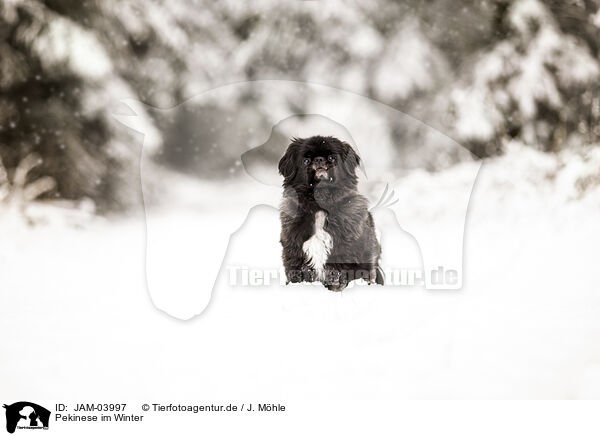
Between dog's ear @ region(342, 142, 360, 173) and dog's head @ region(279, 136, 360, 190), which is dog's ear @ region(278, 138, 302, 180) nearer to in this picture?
dog's head @ region(279, 136, 360, 190)

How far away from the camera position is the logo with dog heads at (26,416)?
205 centimetres

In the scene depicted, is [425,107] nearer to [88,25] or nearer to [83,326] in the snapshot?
[88,25]

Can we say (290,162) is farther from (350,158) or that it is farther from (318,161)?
(350,158)

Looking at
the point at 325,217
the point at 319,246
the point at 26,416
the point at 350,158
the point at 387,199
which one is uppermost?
the point at 350,158

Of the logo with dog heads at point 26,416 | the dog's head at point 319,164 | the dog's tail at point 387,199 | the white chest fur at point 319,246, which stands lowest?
the logo with dog heads at point 26,416

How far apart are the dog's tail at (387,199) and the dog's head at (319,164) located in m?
0.16

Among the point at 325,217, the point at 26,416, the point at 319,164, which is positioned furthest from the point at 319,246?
the point at 26,416

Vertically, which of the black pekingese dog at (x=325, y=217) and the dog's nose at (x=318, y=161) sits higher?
the dog's nose at (x=318, y=161)

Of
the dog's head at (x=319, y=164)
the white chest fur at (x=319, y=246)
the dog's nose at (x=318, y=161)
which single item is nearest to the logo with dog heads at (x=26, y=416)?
the white chest fur at (x=319, y=246)

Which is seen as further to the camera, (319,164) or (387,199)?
(387,199)

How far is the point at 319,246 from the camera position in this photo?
2.01m

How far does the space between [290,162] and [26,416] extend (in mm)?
1603

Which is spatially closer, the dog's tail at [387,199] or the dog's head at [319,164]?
the dog's head at [319,164]

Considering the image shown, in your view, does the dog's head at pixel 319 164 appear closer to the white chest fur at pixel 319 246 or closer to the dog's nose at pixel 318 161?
the dog's nose at pixel 318 161
